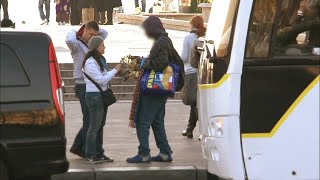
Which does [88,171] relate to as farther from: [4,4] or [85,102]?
[4,4]

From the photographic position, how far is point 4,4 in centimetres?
2598

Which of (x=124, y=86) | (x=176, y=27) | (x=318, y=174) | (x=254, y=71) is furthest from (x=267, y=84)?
(x=176, y=27)

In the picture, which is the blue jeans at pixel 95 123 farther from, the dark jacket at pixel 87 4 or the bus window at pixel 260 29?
the dark jacket at pixel 87 4

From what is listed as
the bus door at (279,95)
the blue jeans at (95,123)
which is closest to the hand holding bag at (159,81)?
the blue jeans at (95,123)

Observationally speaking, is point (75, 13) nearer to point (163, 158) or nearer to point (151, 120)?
point (163, 158)

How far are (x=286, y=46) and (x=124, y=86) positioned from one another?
10.3 metres

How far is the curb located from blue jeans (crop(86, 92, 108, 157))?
46 centimetres

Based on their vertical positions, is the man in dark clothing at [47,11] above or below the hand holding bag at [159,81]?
below

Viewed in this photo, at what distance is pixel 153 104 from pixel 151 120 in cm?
22

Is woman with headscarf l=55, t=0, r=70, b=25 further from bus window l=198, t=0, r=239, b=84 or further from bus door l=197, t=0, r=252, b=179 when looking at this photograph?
bus door l=197, t=0, r=252, b=179

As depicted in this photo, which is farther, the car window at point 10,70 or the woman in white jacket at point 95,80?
the woman in white jacket at point 95,80

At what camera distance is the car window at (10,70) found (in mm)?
7164

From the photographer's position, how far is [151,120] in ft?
32.3

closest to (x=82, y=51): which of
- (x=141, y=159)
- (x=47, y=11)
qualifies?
(x=141, y=159)
